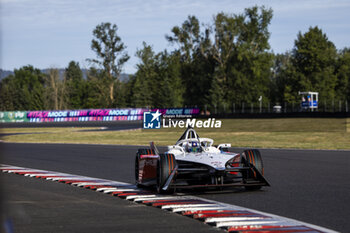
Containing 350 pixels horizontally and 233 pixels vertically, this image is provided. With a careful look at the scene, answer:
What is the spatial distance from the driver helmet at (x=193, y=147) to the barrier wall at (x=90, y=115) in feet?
153

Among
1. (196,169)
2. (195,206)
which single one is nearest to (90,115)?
(196,169)

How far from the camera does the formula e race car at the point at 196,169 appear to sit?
28.6ft

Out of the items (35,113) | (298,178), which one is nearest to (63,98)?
(35,113)

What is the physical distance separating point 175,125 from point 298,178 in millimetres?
38869

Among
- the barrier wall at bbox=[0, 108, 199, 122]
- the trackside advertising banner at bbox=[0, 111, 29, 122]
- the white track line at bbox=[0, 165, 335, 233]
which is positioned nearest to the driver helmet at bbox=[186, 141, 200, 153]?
the white track line at bbox=[0, 165, 335, 233]

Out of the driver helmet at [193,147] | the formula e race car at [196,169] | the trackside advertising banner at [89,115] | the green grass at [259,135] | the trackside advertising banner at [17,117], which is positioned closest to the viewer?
the formula e race car at [196,169]

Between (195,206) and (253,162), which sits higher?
(253,162)

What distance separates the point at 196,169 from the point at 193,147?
3.73ft

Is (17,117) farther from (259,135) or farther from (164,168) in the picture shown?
(164,168)

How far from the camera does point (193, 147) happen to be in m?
10.0

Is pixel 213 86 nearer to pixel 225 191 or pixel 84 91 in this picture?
pixel 84 91

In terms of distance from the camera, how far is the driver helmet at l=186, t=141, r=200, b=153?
995 cm

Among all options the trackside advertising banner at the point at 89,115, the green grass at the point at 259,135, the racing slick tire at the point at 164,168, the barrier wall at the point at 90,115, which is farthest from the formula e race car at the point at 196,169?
the trackside advertising banner at the point at 89,115

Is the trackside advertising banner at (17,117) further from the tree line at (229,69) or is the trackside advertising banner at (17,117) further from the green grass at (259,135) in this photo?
the green grass at (259,135)
